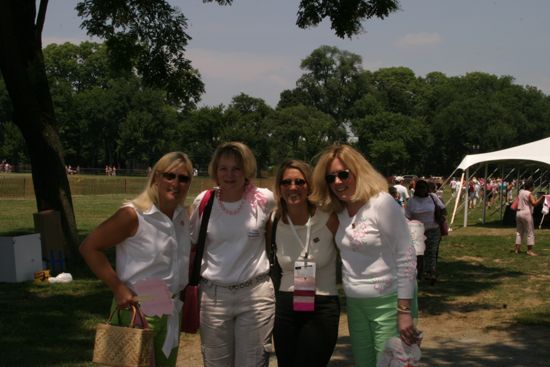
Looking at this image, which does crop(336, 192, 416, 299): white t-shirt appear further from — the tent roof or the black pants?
the tent roof

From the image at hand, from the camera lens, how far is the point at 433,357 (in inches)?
250

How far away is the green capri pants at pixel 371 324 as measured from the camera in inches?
135

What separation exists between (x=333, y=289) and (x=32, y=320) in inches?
202

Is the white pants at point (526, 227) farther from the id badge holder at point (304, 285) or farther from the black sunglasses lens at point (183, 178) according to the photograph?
the black sunglasses lens at point (183, 178)

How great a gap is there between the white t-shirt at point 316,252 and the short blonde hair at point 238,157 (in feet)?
1.21

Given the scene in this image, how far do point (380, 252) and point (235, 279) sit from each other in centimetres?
80

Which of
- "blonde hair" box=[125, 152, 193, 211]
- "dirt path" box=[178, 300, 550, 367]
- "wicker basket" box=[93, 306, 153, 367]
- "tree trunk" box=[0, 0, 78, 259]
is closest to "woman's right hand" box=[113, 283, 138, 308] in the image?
"wicker basket" box=[93, 306, 153, 367]

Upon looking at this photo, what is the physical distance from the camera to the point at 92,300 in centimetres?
881

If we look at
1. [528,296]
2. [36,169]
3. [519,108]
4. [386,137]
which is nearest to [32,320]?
[36,169]

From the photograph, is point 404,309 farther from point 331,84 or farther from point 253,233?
point 331,84

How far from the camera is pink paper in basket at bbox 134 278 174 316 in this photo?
333 cm

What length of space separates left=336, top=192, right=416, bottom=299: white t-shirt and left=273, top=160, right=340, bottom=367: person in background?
18cm

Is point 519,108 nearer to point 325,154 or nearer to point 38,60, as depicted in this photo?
point 38,60

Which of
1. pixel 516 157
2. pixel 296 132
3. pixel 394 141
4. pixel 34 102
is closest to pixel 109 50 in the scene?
pixel 34 102
